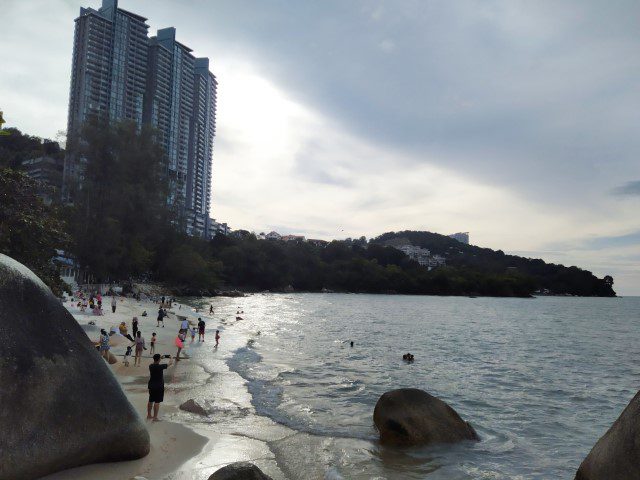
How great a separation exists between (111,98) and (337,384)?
367 ft

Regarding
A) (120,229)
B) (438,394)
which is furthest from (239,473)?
(120,229)

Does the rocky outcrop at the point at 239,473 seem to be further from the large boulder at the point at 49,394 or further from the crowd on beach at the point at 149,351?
the crowd on beach at the point at 149,351

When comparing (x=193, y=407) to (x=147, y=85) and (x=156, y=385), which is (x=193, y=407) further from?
(x=147, y=85)

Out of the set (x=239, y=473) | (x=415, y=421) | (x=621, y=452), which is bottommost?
(x=415, y=421)

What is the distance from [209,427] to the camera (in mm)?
12422

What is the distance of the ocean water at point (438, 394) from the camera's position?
11148 mm

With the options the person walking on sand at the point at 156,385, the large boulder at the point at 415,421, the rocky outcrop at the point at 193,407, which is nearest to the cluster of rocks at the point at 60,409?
the person walking on sand at the point at 156,385

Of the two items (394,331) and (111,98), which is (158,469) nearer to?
(394,331)

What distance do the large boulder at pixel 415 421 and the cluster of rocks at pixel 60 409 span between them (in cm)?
467

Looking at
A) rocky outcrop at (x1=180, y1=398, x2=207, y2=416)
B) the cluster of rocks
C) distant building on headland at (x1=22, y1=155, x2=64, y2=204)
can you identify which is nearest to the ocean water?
rocky outcrop at (x1=180, y1=398, x2=207, y2=416)

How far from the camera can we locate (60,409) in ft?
24.8

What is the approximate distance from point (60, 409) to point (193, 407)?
6.77 meters

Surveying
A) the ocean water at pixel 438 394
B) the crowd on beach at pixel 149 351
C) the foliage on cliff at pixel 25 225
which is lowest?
the ocean water at pixel 438 394

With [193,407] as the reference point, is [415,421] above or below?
above
